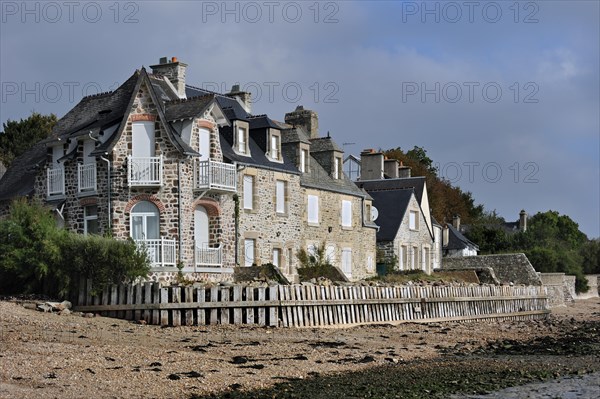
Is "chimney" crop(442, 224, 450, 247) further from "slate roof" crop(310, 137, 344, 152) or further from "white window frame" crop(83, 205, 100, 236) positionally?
"white window frame" crop(83, 205, 100, 236)

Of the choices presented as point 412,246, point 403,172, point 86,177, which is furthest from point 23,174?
point 403,172

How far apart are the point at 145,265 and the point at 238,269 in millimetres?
7884

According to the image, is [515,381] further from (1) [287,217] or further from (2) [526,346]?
(1) [287,217]

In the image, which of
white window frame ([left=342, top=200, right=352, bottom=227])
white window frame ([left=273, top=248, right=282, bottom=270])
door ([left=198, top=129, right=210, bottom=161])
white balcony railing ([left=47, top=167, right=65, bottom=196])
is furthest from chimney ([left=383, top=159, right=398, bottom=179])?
white balcony railing ([left=47, top=167, right=65, bottom=196])

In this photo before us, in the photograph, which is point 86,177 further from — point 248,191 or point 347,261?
point 347,261

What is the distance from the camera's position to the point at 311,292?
29141mm

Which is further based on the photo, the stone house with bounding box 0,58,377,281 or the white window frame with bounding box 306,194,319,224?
the white window frame with bounding box 306,194,319,224

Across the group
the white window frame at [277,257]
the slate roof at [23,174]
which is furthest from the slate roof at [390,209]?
the slate roof at [23,174]

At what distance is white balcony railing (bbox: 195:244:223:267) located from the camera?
34562 millimetres

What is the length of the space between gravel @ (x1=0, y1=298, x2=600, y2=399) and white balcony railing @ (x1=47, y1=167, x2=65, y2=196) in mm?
9553

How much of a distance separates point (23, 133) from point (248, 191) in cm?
2772

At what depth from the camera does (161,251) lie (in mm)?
33031

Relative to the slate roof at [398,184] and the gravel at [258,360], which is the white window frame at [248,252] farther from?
the slate roof at [398,184]

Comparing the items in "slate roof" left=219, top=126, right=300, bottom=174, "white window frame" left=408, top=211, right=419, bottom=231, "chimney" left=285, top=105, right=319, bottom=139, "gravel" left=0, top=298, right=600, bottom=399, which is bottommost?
"gravel" left=0, top=298, right=600, bottom=399
